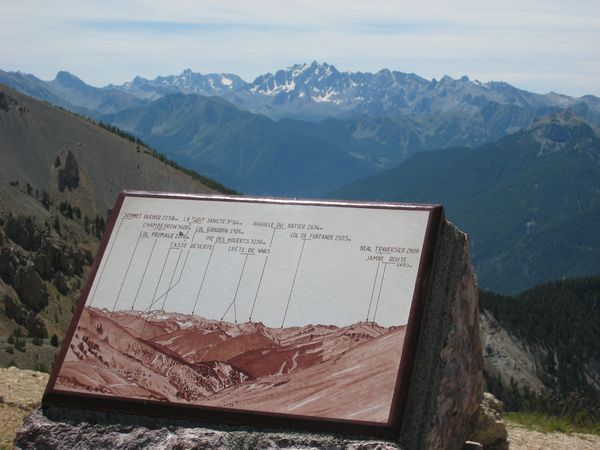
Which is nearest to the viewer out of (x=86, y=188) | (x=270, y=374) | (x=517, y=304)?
(x=270, y=374)

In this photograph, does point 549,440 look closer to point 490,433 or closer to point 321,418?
point 490,433

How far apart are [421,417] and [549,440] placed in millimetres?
5751

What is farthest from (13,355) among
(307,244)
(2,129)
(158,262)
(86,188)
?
(2,129)

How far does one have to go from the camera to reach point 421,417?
834 cm

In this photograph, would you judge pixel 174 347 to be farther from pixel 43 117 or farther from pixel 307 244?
pixel 43 117

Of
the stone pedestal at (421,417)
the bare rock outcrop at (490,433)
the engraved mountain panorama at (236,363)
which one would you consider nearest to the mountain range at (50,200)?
the engraved mountain panorama at (236,363)

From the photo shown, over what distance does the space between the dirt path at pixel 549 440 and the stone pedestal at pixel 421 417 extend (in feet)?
12.2

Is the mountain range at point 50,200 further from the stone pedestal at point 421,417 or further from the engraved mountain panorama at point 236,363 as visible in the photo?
the stone pedestal at point 421,417

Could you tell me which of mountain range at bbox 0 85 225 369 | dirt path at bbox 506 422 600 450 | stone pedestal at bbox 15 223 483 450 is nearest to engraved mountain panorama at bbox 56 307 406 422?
stone pedestal at bbox 15 223 483 450

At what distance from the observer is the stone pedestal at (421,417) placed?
27.1 feet

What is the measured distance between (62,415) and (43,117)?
4028 inches

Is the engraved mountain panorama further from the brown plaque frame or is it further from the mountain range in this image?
the mountain range

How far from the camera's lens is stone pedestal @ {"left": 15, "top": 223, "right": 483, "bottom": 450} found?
8273mm

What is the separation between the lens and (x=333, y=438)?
8086 millimetres
